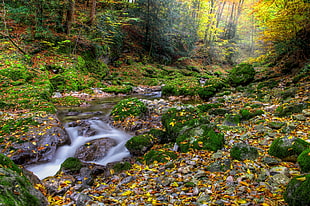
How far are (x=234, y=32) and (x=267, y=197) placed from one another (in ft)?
124

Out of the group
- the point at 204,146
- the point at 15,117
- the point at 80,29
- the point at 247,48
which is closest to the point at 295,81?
the point at 204,146

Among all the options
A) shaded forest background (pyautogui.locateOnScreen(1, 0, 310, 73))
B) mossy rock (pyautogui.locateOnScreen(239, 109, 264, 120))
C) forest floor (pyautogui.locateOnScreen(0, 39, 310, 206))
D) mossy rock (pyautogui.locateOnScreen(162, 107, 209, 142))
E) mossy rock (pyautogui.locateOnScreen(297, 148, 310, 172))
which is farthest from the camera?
shaded forest background (pyautogui.locateOnScreen(1, 0, 310, 73))

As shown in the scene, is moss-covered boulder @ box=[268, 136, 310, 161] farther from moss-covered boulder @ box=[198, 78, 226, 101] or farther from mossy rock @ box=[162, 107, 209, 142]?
moss-covered boulder @ box=[198, 78, 226, 101]

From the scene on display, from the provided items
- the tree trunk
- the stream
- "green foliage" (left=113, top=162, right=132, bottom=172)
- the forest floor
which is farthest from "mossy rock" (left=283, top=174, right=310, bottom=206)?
the tree trunk

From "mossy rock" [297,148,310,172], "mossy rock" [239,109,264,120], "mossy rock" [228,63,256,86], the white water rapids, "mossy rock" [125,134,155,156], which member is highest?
"mossy rock" [228,63,256,86]

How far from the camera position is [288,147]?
3014 mm

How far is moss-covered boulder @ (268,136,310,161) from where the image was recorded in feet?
9.46

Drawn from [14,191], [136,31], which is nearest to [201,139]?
[14,191]

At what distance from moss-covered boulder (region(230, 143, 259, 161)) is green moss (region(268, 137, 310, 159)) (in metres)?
0.28

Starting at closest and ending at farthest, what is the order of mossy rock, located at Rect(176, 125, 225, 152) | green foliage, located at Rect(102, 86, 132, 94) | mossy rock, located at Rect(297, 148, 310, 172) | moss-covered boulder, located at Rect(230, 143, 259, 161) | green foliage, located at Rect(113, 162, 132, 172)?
mossy rock, located at Rect(297, 148, 310, 172)
moss-covered boulder, located at Rect(230, 143, 259, 161)
mossy rock, located at Rect(176, 125, 225, 152)
green foliage, located at Rect(113, 162, 132, 172)
green foliage, located at Rect(102, 86, 132, 94)

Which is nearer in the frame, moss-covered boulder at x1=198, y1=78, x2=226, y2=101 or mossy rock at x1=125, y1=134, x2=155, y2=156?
mossy rock at x1=125, y1=134, x2=155, y2=156

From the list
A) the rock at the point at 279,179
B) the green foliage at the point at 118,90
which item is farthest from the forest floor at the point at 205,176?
the green foliage at the point at 118,90

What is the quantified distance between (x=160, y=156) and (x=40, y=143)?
3458 millimetres

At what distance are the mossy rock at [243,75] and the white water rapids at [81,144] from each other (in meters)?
8.84
